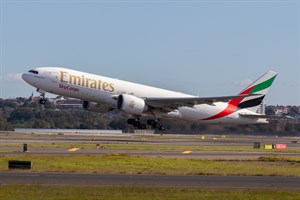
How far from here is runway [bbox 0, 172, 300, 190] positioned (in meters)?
28.3

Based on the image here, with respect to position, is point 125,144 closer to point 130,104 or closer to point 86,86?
point 130,104

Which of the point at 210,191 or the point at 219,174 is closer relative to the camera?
the point at 210,191

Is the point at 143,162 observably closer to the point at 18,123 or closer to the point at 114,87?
the point at 114,87

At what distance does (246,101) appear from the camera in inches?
2904

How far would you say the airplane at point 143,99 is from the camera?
2484 inches

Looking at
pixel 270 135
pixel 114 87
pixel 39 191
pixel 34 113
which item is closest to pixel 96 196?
pixel 39 191

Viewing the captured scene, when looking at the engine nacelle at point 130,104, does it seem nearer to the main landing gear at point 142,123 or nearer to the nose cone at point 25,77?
the main landing gear at point 142,123

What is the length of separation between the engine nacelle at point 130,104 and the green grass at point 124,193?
37623mm

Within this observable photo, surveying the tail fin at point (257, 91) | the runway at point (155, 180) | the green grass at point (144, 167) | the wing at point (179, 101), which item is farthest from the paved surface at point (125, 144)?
the runway at point (155, 180)

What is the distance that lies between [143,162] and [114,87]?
2471 cm

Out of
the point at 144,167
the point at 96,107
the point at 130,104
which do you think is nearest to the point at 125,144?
the point at 130,104

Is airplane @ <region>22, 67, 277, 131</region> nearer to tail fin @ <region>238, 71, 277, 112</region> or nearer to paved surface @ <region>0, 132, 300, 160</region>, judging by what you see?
tail fin @ <region>238, 71, 277, 112</region>

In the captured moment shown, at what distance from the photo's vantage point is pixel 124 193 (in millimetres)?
24609

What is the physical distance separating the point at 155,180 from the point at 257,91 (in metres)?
46.1
